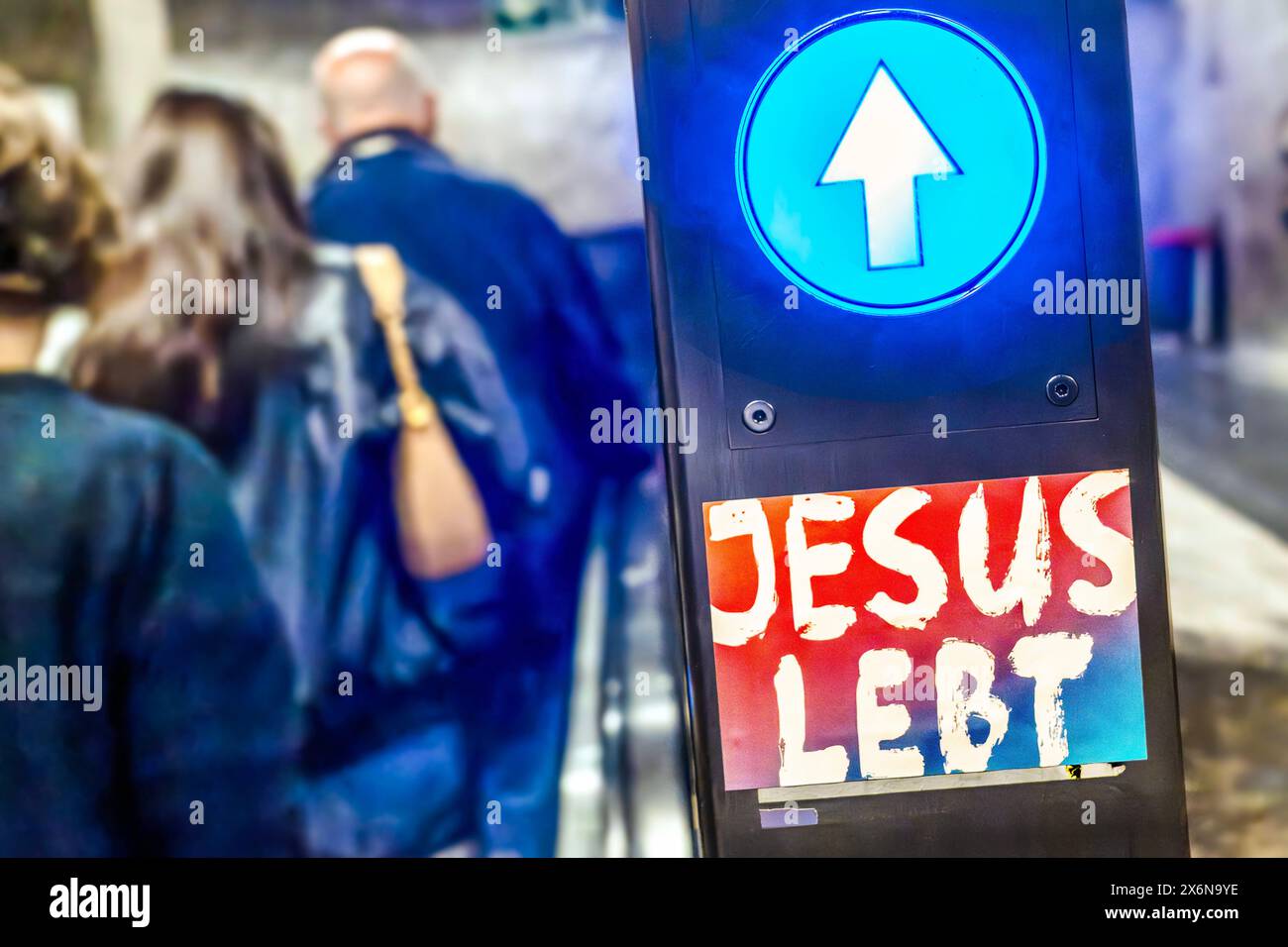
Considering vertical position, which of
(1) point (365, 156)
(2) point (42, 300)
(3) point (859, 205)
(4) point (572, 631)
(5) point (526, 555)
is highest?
(1) point (365, 156)

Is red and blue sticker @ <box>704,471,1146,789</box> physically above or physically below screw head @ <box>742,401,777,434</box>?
below

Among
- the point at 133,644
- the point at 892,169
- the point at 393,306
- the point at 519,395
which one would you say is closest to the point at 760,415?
the point at 892,169

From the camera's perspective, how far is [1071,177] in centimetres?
87

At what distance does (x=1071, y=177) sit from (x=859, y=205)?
0.64 ft

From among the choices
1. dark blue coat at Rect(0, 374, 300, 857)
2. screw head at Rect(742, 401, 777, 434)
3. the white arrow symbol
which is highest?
the white arrow symbol

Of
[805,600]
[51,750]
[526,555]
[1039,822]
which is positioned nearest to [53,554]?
[51,750]

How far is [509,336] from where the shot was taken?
1.37 meters

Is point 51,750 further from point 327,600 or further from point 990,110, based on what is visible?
point 990,110

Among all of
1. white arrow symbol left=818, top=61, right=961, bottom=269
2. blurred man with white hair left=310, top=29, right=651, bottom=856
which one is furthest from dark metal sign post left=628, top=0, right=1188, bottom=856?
blurred man with white hair left=310, top=29, right=651, bottom=856

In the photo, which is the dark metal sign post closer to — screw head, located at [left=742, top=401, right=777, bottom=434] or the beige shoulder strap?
screw head, located at [left=742, top=401, right=777, bottom=434]

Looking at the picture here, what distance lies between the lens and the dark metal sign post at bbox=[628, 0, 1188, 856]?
87 cm

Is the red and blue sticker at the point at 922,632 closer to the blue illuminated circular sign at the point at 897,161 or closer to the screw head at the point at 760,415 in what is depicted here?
the screw head at the point at 760,415

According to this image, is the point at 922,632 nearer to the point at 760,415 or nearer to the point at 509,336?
the point at 760,415

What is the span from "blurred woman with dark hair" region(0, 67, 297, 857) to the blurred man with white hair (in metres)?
0.31
